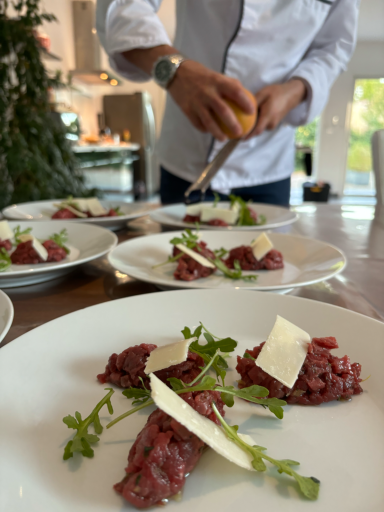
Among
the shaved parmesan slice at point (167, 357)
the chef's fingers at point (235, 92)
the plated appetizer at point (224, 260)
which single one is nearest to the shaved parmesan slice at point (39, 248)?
Answer: the plated appetizer at point (224, 260)

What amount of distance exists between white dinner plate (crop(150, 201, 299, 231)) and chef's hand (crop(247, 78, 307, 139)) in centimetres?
35

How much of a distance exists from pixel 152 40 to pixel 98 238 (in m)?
0.96

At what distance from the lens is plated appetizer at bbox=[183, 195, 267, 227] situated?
4.85 feet

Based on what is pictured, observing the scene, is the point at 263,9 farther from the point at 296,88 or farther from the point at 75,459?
the point at 75,459

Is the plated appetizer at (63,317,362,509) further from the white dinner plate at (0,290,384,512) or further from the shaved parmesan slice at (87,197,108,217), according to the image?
the shaved parmesan slice at (87,197,108,217)

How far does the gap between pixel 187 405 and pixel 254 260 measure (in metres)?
0.67

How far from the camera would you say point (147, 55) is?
5.72ft

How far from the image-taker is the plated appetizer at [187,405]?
402mm

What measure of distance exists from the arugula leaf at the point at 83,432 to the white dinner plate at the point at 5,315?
0.55ft

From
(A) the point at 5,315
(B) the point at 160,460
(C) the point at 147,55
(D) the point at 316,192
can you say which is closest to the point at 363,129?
(D) the point at 316,192

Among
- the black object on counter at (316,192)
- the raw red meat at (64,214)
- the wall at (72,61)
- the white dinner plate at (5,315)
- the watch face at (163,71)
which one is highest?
the wall at (72,61)

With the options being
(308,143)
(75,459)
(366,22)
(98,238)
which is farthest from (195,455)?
(308,143)

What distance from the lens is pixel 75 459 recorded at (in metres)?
0.43

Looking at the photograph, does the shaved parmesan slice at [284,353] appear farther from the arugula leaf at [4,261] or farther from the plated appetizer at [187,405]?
the arugula leaf at [4,261]
